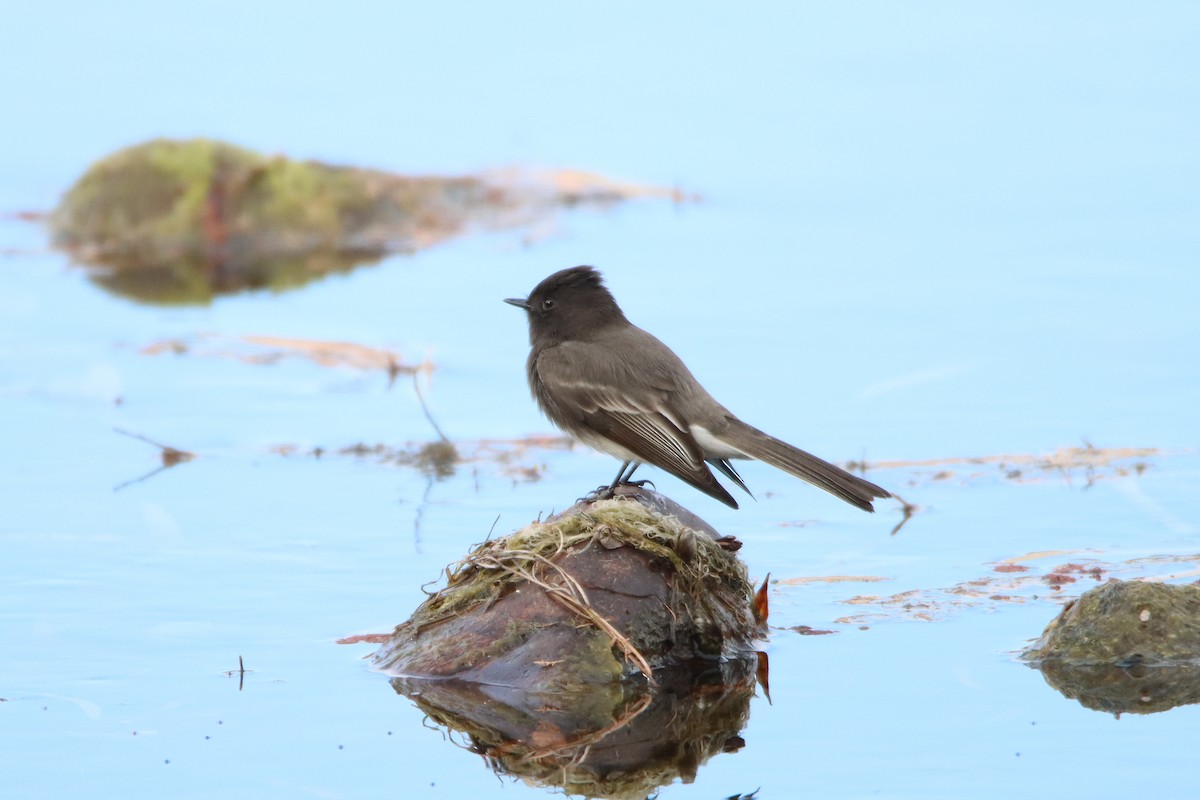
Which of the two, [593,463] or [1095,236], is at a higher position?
[1095,236]

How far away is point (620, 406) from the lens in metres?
9.20

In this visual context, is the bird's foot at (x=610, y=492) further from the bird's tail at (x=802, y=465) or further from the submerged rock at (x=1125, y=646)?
the submerged rock at (x=1125, y=646)

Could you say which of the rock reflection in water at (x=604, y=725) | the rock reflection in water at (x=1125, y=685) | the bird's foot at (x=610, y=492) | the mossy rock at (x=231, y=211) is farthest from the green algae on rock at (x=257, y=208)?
the rock reflection in water at (x=1125, y=685)

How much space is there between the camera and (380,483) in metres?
10.9

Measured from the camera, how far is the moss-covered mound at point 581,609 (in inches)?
300

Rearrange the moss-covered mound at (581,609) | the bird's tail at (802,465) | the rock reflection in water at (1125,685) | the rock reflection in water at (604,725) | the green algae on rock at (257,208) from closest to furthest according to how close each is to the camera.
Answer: the rock reflection in water at (604,725) < the rock reflection in water at (1125,685) < the moss-covered mound at (581,609) < the bird's tail at (802,465) < the green algae on rock at (257,208)

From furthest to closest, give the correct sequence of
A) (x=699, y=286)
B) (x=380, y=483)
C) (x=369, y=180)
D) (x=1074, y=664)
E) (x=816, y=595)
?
1. (x=369, y=180)
2. (x=699, y=286)
3. (x=380, y=483)
4. (x=816, y=595)
5. (x=1074, y=664)

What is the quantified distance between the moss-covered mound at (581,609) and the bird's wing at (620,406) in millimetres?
685

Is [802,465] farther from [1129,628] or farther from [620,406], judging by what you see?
[1129,628]

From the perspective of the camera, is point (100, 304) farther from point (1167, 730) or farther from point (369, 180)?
point (1167, 730)

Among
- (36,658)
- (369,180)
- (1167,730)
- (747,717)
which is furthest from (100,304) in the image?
→ (1167,730)

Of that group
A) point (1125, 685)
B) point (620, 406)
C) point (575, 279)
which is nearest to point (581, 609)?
point (620, 406)

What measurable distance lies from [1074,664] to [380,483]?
15.0 feet

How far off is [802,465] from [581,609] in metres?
1.62
